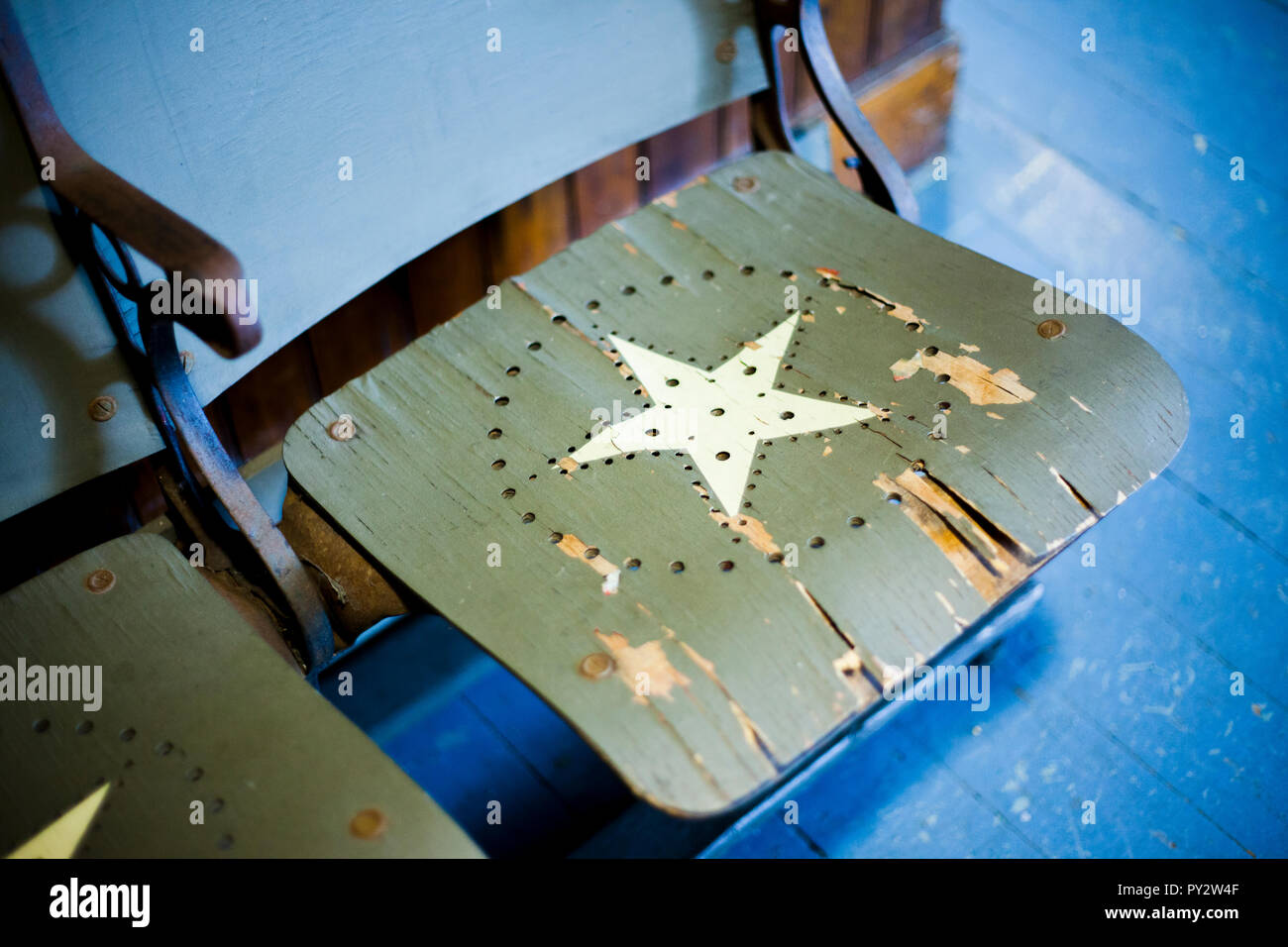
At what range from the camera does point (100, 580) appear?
1.04 m

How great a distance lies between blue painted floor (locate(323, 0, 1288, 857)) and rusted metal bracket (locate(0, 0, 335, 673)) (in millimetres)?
523

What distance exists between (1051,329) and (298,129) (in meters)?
0.77

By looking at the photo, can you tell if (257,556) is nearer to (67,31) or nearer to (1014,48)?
(67,31)

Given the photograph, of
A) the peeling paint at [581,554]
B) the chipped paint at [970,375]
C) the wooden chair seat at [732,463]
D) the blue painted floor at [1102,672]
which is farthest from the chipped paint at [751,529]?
the blue painted floor at [1102,672]

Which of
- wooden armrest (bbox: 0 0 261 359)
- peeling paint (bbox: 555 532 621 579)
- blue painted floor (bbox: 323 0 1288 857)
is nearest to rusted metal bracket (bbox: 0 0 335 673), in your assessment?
wooden armrest (bbox: 0 0 261 359)

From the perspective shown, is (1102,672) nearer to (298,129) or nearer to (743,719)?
(743,719)

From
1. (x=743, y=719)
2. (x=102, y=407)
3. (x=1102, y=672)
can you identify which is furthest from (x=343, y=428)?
(x=1102, y=672)

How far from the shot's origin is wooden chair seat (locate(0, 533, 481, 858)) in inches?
34.9

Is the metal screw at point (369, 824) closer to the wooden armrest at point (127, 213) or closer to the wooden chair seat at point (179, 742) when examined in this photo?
the wooden chair seat at point (179, 742)

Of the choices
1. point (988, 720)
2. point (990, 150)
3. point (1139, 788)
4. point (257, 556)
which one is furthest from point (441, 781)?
point (990, 150)

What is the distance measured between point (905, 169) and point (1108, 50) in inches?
22.0

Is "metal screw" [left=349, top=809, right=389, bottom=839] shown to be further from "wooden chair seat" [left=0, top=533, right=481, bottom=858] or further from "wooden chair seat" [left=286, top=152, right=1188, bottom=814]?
"wooden chair seat" [left=286, top=152, right=1188, bottom=814]

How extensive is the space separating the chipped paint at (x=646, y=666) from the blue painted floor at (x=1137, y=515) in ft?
1.63
